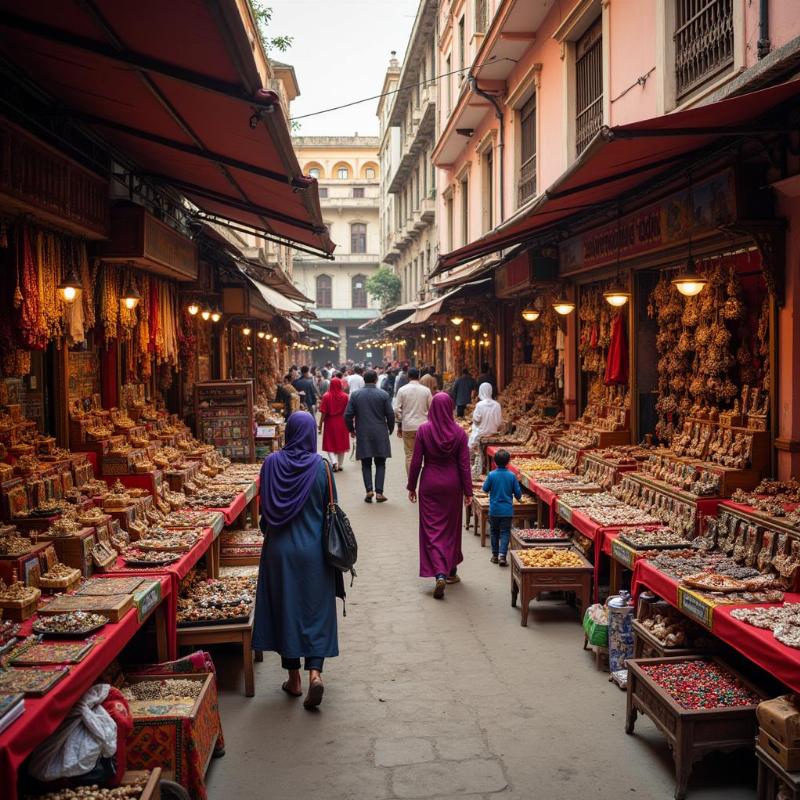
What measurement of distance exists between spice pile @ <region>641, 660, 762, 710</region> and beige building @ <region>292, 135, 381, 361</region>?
58.3m

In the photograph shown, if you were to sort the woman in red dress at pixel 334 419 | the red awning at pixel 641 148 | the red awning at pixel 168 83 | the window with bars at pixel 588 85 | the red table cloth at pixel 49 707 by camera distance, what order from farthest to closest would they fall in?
1. the woman in red dress at pixel 334 419
2. the window with bars at pixel 588 85
3. the red awning at pixel 641 148
4. the red awning at pixel 168 83
5. the red table cloth at pixel 49 707

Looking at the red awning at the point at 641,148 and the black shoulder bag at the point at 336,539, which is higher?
the red awning at the point at 641,148

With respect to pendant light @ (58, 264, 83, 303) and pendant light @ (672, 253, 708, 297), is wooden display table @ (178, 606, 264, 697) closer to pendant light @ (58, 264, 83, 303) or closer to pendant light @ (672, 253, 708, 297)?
pendant light @ (58, 264, 83, 303)

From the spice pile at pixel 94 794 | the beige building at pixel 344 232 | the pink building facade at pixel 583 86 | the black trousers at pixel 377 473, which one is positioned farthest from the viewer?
the beige building at pixel 344 232

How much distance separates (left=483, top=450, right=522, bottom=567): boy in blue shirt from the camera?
29.4 feet

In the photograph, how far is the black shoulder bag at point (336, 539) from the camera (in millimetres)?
5500

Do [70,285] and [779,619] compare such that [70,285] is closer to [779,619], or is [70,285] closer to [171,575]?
[171,575]

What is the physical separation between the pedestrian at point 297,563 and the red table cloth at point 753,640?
2.24 m

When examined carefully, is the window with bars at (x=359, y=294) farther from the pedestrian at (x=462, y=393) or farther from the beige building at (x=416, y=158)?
the pedestrian at (x=462, y=393)

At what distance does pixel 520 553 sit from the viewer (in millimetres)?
7551

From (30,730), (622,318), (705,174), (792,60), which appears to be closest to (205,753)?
(30,730)

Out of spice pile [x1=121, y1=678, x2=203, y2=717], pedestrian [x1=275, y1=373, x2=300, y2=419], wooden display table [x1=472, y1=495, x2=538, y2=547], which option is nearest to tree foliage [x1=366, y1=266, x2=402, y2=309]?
pedestrian [x1=275, y1=373, x2=300, y2=419]

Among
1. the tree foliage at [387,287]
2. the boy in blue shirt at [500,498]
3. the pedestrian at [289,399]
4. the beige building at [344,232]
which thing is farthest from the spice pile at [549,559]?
the beige building at [344,232]

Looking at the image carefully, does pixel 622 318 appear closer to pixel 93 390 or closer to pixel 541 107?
pixel 541 107
